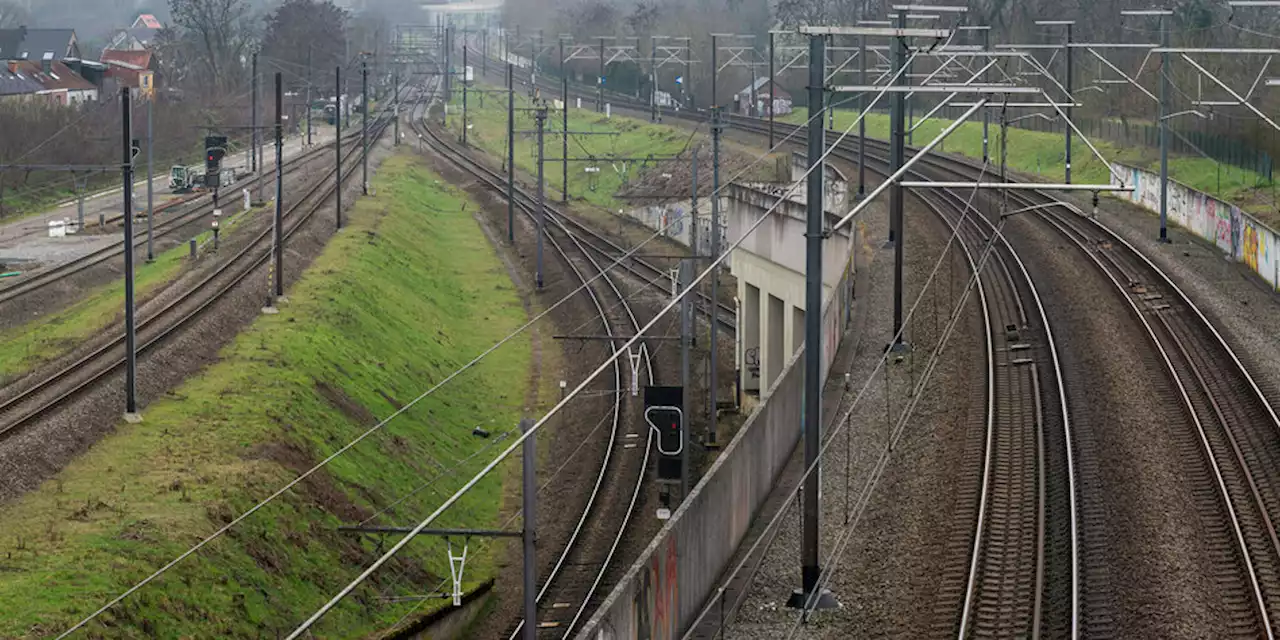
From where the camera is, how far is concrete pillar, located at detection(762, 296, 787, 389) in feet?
125

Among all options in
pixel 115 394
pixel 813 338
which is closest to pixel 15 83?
pixel 115 394

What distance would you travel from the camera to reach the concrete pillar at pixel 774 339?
125ft

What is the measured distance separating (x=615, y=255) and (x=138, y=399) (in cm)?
2848

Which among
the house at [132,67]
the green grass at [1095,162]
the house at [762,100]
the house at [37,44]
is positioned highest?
the house at [37,44]

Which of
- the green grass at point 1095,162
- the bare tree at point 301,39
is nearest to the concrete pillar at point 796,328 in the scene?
the green grass at point 1095,162

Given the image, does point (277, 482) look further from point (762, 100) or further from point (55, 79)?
point (762, 100)

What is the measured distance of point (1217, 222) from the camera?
143 feet

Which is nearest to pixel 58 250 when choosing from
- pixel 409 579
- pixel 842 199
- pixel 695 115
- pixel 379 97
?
pixel 842 199

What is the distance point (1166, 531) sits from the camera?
20219 millimetres

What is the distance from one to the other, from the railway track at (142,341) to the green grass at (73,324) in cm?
94

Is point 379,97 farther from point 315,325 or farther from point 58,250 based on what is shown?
point 315,325

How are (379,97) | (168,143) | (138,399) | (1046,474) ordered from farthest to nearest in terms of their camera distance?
(379,97)
(168,143)
(138,399)
(1046,474)

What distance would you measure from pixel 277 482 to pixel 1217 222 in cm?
2836

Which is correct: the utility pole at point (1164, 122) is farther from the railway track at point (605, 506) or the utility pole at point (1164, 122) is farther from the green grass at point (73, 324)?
the green grass at point (73, 324)
